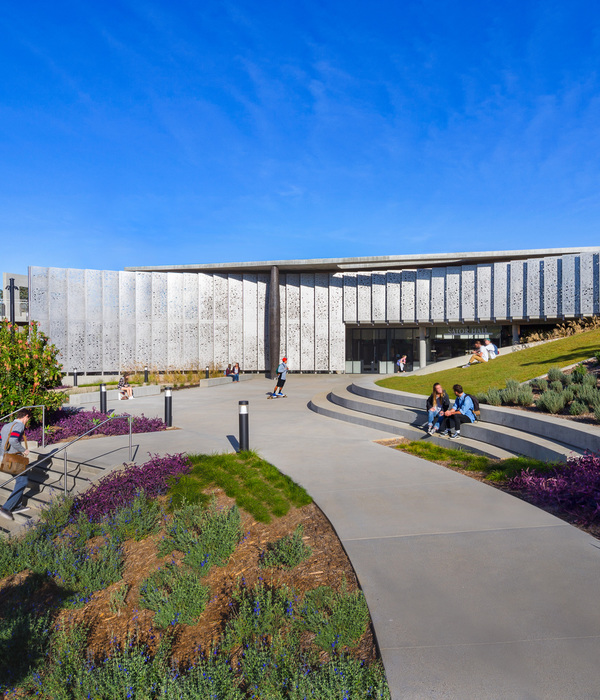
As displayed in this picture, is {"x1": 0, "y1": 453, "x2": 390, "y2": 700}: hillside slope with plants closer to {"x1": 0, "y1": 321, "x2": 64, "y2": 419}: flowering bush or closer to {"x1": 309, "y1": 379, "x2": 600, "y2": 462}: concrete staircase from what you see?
{"x1": 309, "y1": 379, "x2": 600, "y2": 462}: concrete staircase

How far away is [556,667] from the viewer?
9.29 feet

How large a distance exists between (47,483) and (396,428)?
725cm

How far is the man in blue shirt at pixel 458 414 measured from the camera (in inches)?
360

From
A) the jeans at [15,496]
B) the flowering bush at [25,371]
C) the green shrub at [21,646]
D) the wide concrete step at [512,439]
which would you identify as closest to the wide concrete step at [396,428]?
the wide concrete step at [512,439]

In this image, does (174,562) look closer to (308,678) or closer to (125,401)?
(308,678)

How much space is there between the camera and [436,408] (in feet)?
31.1

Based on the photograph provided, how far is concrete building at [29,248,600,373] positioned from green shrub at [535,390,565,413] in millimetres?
18654

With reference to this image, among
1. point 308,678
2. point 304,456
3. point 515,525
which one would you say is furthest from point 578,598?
point 304,456

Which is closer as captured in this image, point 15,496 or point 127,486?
point 127,486

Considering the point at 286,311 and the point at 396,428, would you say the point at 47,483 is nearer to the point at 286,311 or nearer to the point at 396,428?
the point at 396,428

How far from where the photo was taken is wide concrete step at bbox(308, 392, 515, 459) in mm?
8195

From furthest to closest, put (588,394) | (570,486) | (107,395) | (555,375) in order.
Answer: (107,395) → (555,375) → (588,394) → (570,486)

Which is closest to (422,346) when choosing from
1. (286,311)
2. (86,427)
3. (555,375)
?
(286,311)

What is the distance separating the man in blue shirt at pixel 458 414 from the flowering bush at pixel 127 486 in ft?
17.2
